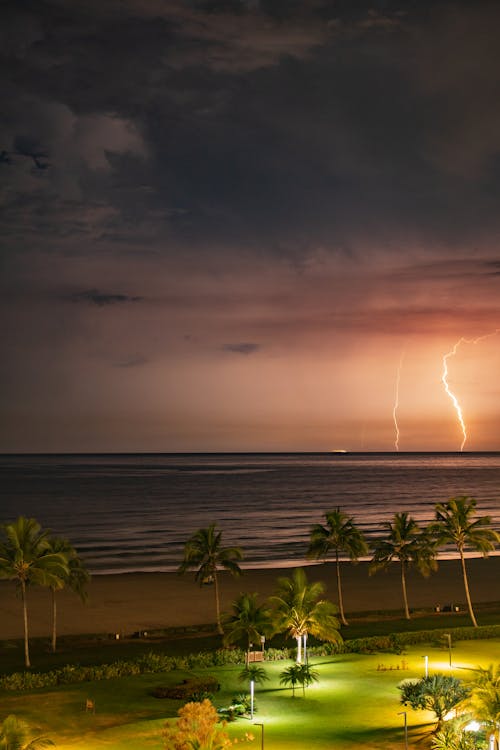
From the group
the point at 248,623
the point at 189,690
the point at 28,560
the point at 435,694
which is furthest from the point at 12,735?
the point at 28,560

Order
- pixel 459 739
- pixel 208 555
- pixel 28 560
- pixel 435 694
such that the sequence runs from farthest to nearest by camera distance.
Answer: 1. pixel 208 555
2. pixel 28 560
3. pixel 435 694
4. pixel 459 739

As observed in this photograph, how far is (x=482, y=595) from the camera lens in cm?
7125

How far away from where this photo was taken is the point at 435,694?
31.9 m

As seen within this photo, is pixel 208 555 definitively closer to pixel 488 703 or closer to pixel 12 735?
pixel 488 703

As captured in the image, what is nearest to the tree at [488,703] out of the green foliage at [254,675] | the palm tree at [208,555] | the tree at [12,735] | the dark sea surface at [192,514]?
the tree at [12,735]

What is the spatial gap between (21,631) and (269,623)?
69.5 feet

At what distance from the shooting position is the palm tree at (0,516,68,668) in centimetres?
4453

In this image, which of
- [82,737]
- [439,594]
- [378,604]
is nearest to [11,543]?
[82,737]

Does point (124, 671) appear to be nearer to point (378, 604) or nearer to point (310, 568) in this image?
point (378, 604)

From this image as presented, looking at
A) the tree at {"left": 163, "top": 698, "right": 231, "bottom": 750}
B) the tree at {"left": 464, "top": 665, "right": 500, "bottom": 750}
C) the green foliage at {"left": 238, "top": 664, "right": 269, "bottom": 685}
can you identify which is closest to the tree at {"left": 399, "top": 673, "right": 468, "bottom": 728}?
the tree at {"left": 464, "top": 665, "right": 500, "bottom": 750}

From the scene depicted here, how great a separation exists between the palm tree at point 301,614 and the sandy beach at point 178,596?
15578 millimetres

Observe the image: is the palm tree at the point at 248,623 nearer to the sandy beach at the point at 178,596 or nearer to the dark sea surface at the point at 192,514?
the sandy beach at the point at 178,596

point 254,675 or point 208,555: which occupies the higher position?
point 208,555

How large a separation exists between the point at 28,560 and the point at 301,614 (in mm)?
15193
